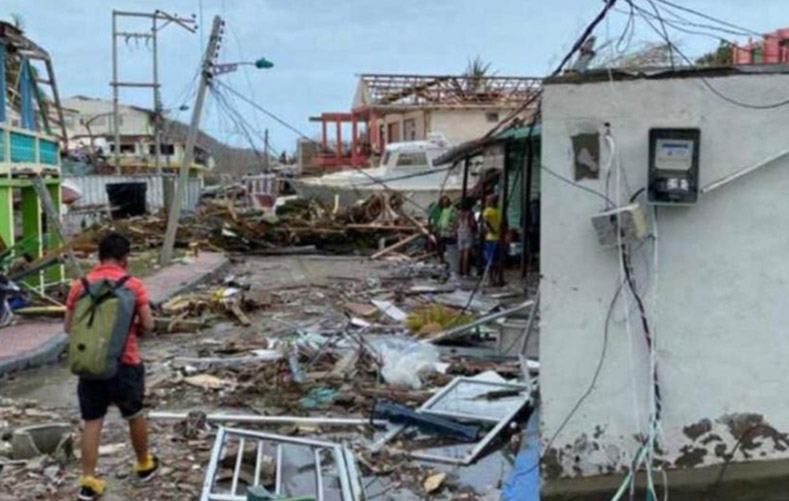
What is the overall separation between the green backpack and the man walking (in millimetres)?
39

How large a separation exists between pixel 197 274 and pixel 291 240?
921cm

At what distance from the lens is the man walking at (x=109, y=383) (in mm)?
5941

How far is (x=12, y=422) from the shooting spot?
8.14m

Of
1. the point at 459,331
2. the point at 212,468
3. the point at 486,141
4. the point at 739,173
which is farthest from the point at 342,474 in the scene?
the point at 486,141

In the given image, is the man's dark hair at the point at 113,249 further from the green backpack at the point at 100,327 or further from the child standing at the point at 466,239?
the child standing at the point at 466,239

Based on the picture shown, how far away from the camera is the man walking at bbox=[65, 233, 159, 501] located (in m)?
5.94

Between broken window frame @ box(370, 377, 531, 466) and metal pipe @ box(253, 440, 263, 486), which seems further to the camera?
broken window frame @ box(370, 377, 531, 466)

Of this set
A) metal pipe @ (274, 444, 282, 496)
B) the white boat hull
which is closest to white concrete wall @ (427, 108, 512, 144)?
the white boat hull

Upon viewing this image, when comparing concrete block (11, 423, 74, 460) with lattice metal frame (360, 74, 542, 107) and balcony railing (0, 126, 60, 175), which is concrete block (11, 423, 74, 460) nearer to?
balcony railing (0, 126, 60, 175)

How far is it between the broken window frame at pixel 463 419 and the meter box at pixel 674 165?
2.70 meters

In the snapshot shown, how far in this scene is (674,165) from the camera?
505 cm

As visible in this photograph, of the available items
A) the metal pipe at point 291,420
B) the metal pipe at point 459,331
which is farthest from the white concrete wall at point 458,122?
the metal pipe at point 291,420

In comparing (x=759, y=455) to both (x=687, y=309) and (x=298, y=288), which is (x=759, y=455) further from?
(x=298, y=288)

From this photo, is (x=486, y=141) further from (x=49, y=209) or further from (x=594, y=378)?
(x=594, y=378)
